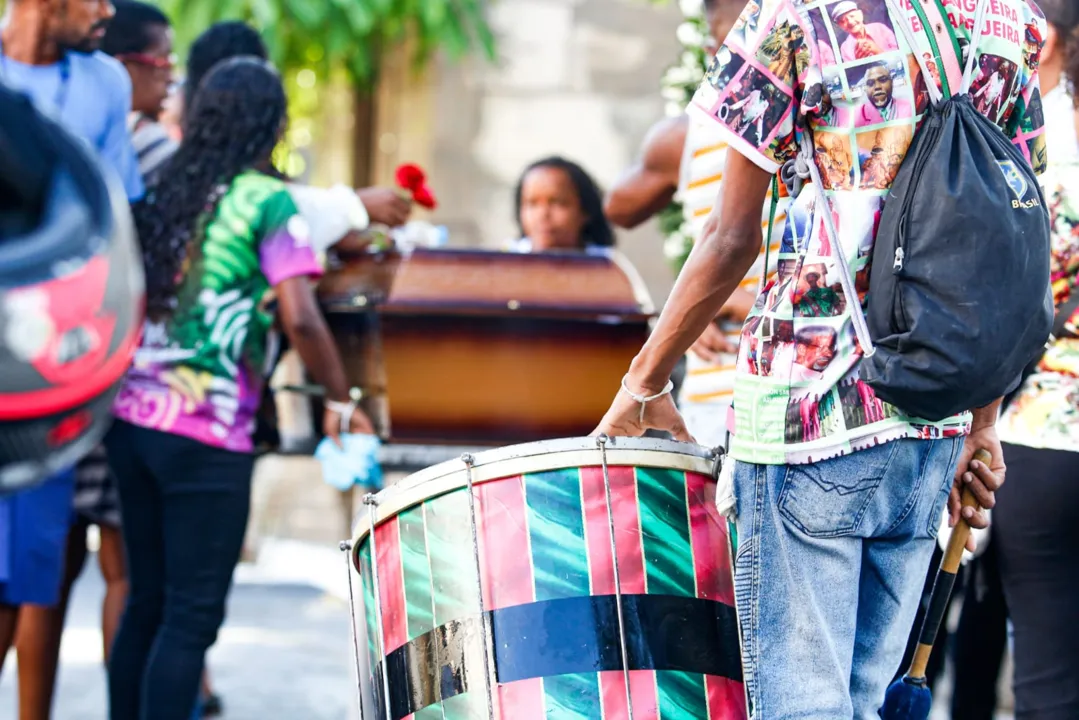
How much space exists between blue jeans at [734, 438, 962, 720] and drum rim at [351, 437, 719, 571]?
106 millimetres

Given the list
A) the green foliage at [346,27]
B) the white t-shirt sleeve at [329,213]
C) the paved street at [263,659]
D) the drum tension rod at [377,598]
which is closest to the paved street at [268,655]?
the paved street at [263,659]

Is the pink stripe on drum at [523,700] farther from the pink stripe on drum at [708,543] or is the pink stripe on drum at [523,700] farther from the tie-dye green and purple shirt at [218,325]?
the tie-dye green and purple shirt at [218,325]

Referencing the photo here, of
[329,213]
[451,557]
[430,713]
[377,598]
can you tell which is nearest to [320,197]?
[329,213]

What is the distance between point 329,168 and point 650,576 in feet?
22.4

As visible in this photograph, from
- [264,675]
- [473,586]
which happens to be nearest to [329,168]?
[264,675]

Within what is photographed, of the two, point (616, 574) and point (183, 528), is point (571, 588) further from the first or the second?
point (183, 528)

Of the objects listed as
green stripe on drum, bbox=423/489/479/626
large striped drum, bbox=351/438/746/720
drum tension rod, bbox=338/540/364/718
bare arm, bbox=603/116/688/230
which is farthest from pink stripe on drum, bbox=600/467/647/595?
bare arm, bbox=603/116/688/230

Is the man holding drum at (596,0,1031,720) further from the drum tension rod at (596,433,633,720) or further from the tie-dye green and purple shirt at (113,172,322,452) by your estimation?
the tie-dye green and purple shirt at (113,172,322,452)

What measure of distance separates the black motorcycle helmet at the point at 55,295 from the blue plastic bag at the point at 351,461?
204cm

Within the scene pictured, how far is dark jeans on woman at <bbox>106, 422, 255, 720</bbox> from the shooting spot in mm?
3471

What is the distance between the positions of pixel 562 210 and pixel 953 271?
3.28 m

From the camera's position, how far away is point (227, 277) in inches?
138

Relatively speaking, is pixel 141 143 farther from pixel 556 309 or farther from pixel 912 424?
pixel 912 424

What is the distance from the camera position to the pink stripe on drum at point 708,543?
2.20m
